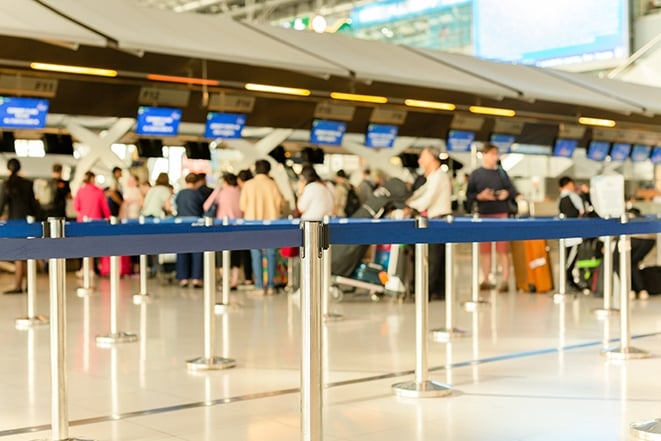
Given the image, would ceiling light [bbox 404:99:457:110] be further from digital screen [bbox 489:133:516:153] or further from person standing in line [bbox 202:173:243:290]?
person standing in line [bbox 202:173:243:290]

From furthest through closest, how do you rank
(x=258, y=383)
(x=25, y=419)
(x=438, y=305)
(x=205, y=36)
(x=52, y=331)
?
(x=205, y=36) < (x=438, y=305) < (x=258, y=383) < (x=25, y=419) < (x=52, y=331)

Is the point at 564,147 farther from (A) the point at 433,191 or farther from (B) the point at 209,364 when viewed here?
(B) the point at 209,364

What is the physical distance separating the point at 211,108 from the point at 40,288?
3873mm

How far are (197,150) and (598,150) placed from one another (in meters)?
10.5

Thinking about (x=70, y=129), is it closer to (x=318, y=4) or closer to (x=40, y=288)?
(x=40, y=288)

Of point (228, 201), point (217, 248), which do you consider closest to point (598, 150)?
point (228, 201)

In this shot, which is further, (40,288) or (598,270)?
(40,288)

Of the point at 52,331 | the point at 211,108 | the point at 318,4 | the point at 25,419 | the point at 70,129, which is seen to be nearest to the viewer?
the point at 52,331

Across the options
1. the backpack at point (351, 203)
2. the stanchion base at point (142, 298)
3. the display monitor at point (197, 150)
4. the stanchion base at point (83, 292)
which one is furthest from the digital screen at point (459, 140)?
the stanchion base at point (142, 298)

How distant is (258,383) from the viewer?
6984 millimetres

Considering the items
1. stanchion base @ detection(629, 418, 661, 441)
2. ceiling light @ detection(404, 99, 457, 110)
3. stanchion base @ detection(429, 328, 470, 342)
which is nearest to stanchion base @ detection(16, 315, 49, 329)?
stanchion base @ detection(429, 328, 470, 342)

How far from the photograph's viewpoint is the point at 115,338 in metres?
9.09

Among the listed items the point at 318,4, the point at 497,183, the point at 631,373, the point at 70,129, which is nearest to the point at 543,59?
the point at 318,4

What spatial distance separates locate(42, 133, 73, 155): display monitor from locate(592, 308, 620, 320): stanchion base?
987 centimetres
